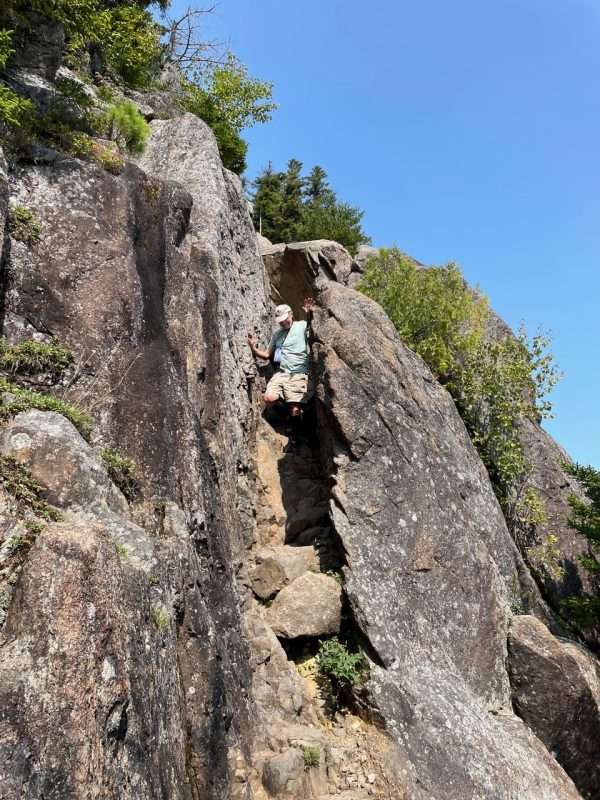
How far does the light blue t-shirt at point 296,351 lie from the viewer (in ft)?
47.8

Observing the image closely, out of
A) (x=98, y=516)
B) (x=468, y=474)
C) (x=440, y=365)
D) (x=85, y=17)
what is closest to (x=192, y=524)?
(x=98, y=516)

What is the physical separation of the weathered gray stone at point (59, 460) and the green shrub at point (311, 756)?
465cm

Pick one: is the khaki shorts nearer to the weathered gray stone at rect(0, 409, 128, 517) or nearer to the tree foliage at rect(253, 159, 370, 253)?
the weathered gray stone at rect(0, 409, 128, 517)

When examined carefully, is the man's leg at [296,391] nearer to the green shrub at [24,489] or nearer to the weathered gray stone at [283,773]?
the weathered gray stone at [283,773]

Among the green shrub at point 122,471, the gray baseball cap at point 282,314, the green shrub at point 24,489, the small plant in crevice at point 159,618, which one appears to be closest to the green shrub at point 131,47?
the gray baseball cap at point 282,314

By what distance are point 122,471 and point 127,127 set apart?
31.2 ft

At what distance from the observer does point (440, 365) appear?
1866cm

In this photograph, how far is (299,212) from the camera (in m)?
35.3

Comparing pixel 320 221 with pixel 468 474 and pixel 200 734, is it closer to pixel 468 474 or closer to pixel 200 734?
pixel 468 474

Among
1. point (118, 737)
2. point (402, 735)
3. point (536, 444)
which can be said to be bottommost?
point (402, 735)

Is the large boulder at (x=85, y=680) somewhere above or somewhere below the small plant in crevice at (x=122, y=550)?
below

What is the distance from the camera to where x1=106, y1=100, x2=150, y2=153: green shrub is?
13953 mm

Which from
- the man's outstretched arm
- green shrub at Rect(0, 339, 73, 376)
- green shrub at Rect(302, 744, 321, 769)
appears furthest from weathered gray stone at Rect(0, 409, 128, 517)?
the man's outstretched arm

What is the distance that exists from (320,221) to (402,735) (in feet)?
87.1
